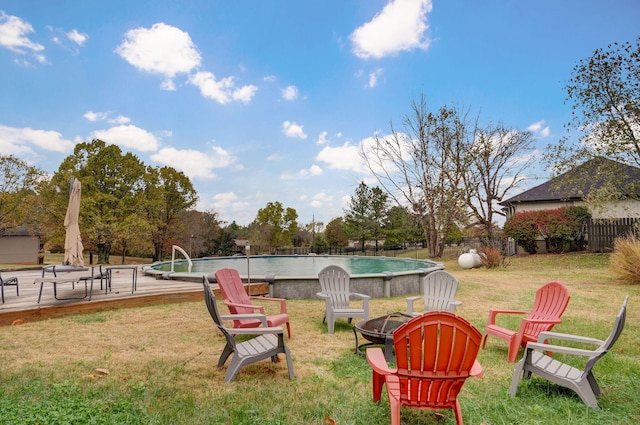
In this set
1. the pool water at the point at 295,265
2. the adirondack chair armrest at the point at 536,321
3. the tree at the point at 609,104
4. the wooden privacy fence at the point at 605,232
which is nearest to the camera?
the adirondack chair armrest at the point at 536,321

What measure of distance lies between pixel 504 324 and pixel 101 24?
1303 cm

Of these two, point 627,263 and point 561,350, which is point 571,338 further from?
point 627,263

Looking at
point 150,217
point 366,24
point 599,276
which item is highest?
point 366,24

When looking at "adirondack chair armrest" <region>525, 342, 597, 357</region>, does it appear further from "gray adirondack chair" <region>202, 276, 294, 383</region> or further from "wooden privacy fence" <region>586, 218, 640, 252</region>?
"wooden privacy fence" <region>586, 218, 640, 252</region>

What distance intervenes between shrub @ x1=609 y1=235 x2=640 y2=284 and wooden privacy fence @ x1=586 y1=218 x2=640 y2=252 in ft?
32.1

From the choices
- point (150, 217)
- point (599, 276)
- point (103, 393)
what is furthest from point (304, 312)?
point (150, 217)

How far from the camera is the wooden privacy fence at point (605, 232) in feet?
68.0

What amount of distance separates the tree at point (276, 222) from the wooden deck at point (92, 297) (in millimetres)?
30114

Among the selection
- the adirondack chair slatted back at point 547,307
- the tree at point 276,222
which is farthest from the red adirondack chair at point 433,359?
the tree at point 276,222

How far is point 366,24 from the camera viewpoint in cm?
1388

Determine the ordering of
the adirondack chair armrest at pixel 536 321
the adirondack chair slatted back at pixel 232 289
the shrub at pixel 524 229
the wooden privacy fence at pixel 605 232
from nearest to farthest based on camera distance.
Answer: the adirondack chair armrest at pixel 536 321, the adirondack chair slatted back at pixel 232 289, the wooden privacy fence at pixel 605 232, the shrub at pixel 524 229

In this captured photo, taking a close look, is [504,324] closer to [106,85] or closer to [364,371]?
[364,371]

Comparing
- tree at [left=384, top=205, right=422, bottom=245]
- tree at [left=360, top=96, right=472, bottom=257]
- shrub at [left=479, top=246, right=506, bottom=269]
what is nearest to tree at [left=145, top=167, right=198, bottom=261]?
tree at [left=360, top=96, right=472, bottom=257]

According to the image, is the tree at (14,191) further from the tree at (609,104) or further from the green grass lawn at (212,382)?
the tree at (609,104)
